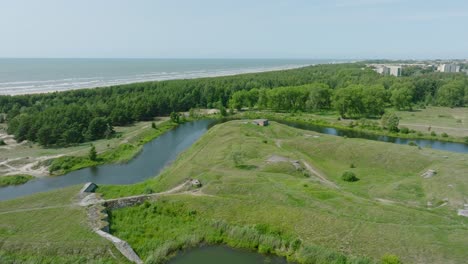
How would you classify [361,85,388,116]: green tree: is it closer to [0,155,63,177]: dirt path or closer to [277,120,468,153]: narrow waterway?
[277,120,468,153]: narrow waterway

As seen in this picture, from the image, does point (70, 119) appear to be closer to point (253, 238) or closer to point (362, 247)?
point (253, 238)

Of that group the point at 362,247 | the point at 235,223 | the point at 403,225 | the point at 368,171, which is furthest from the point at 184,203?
the point at 368,171

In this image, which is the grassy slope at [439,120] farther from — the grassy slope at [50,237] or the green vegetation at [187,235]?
the grassy slope at [50,237]

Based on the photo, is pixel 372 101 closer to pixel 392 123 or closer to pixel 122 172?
pixel 392 123

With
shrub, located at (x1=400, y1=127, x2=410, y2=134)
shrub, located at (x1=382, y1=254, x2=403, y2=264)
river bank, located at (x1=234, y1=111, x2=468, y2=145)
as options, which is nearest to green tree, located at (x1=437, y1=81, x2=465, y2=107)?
river bank, located at (x1=234, y1=111, x2=468, y2=145)

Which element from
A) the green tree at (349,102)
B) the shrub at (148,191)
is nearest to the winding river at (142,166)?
the shrub at (148,191)
